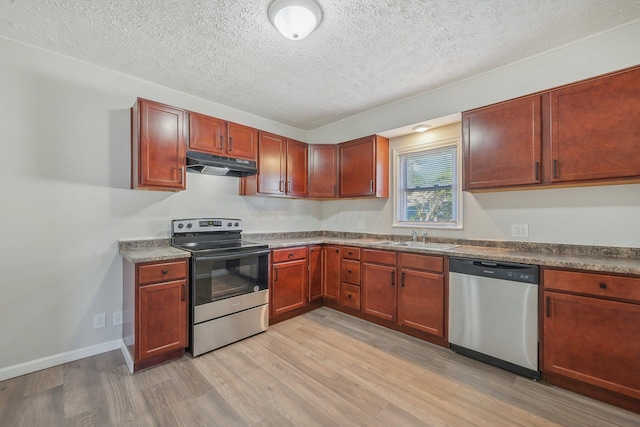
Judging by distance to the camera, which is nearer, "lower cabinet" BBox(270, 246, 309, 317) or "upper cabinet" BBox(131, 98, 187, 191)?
"upper cabinet" BBox(131, 98, 187, 191)

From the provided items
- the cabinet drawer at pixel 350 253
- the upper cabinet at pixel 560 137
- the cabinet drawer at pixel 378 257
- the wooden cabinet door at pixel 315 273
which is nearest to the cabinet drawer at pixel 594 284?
the upper cabinet at pixel 560 137

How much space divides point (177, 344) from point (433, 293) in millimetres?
2409

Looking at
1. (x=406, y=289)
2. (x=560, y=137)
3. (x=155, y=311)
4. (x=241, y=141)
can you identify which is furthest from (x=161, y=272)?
(x=560, y=137)

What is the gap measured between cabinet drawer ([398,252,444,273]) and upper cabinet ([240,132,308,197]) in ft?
5.57

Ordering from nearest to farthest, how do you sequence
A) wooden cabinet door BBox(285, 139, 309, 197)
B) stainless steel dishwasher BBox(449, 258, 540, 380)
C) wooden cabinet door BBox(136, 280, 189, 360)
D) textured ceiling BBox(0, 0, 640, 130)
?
textured ceiling BBox(0, 0, 640, 130)
stainless steel dishwasher BBox(449, 258, 540, 380)
wooden cabinet door BBox(136, 280, 189, 360)
wooden cabinet door BBox(285, 139, 309, 197)

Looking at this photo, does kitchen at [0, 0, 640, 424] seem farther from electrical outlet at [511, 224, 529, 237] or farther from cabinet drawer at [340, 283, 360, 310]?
A: cabinet drawer at [340, 283, 360, 310]

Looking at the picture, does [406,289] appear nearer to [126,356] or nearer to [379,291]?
[379,291]

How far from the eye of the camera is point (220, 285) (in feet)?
8.61

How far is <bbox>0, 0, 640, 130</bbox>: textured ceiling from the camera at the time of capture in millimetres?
1817

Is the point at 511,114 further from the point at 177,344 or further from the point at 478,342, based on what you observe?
the point at 177,344

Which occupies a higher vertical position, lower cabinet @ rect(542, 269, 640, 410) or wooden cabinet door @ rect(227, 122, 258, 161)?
wooden cabinet door @ rect(227, 122, 258, 161)

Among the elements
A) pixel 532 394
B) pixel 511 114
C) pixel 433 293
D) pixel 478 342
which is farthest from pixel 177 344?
pixel 511 114

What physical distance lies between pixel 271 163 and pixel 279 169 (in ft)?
0.48

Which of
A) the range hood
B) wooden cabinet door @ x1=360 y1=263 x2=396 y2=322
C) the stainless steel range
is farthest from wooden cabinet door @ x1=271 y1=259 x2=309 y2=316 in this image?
the range hood
